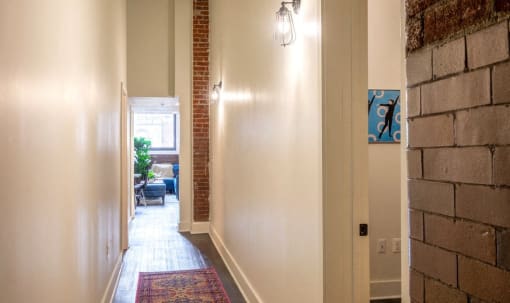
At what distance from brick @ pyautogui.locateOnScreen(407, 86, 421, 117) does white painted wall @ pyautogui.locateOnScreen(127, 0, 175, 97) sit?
656cm

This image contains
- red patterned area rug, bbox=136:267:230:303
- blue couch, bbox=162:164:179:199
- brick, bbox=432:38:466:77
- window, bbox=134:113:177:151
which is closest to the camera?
brick, bbox=432:38:466:77

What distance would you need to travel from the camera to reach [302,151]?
86.0 inches

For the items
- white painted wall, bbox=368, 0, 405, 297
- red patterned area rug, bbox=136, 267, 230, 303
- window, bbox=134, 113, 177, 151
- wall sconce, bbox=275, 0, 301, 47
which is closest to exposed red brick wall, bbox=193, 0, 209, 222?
red patterned area rug, bbox=136, 267, 230, 303

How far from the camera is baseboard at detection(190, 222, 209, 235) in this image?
22.6ft

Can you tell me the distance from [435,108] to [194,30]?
6.50 m

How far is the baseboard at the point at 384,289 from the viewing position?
11.8 ft

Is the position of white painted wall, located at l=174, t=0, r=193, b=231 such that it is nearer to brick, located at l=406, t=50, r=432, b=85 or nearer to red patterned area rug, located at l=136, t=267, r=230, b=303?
red patterned area rug, located at l=136, t=267, r=230, b=303

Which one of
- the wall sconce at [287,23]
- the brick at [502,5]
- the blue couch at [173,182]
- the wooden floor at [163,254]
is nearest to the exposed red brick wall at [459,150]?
the brick at [502,5]

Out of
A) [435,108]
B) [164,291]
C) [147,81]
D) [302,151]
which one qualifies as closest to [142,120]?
[147,81]

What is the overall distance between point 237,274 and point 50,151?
304 cm

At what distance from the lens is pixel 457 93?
73 cm

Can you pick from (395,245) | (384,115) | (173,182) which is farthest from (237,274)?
(173,182)

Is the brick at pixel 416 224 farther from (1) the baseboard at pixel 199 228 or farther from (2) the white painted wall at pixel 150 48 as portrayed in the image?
(2) the white painted wall at pixel 150 48

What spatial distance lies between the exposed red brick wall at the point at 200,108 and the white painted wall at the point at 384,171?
3.73m
